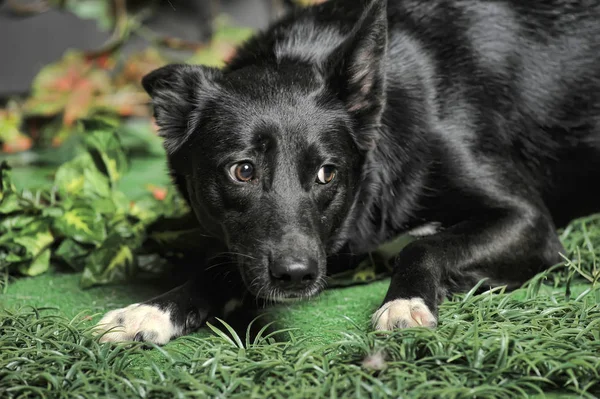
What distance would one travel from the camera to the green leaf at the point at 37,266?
313 centimetres

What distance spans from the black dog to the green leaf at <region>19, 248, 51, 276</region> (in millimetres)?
685

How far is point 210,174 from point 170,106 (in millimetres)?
364

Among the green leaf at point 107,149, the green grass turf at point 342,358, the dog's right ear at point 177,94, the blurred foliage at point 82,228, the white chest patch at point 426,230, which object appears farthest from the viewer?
the green leaf at point 107,149

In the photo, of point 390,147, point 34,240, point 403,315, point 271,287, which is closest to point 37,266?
point 34,240

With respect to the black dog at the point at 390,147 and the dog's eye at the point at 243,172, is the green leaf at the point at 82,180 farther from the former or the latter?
the dog's eye at the point at 243,172

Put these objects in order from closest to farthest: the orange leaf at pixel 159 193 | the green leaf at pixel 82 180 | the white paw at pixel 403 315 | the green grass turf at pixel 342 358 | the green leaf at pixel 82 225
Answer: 1. the green grass turf at pixel 342 358
2. the white paw at pixel 403 315
3. the green leaf at pixel 82 225
4. the green leaf at pixel 82 180
5. the orange leaf at pixel 159 193

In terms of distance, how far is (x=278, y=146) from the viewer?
2432 millimetres

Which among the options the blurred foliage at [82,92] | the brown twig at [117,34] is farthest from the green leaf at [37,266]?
the brown twig at [117,34]

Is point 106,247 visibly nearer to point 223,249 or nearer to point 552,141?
point 223,249

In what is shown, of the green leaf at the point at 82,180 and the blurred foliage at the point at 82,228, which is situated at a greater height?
the green leaf at the point at 82,180

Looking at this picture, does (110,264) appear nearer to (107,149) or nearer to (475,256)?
(107,149)

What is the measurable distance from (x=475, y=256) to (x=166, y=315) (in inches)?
43.0

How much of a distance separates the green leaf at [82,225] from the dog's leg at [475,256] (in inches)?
53.2

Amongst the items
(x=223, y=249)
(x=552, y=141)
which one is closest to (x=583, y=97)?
(x=552, y=141)
